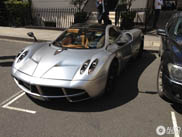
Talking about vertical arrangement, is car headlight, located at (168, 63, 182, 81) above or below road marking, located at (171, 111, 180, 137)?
above

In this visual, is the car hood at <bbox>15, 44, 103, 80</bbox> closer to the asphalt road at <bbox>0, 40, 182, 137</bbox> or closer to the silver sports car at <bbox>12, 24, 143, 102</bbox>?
the silver sports car at <bbox>12, 24, 143, 102</bbox>

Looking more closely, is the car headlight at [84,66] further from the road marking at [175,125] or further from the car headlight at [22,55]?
the road marking at [175,125]

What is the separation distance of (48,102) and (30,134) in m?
0.83

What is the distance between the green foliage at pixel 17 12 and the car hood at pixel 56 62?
33.1 ft

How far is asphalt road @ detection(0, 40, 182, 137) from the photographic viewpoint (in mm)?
2808

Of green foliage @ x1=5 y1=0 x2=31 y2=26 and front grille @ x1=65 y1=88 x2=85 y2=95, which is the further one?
green foliage @ x1=5 y1=0 x2=31 y2=26

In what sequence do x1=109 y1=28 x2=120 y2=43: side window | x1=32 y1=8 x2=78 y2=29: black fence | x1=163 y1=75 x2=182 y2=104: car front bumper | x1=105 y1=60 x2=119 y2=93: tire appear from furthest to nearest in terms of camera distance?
x1=32 y1=8 x2=78 y2=29: black fence
x1=109 y1=28 x2=120 y2=43: side window
x1=105 y1=60 x2=119 y2=93: tire
x1=163 y1=75 x2=182 y2=104: car front bumper

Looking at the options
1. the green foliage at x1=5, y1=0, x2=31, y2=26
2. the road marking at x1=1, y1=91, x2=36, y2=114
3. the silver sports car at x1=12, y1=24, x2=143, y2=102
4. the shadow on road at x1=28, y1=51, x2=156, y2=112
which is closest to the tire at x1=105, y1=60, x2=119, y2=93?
the silver sports car at x1=12, y1=24, x2=143, y2=102

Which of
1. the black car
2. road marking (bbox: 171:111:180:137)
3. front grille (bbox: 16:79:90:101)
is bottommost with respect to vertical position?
road marking (bbox: 171:111:180:137)

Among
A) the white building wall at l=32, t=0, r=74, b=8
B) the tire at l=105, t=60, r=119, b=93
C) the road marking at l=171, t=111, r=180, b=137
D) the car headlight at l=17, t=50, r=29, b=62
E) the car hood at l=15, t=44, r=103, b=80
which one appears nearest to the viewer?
the road marking at l=171, t=111, r=180, b=137

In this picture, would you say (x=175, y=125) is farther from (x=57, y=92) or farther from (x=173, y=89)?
(x=57, y=92)

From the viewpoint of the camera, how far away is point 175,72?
9.62ft

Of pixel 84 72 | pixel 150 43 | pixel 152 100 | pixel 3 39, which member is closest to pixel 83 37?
pixel 84 72

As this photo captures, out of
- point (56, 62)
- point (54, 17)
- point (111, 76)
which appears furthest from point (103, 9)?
point (56, 62)
